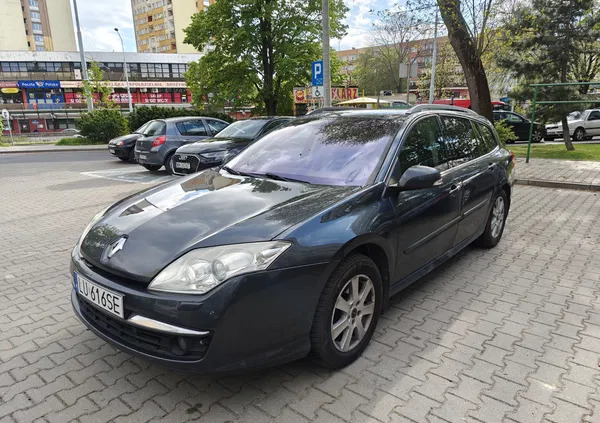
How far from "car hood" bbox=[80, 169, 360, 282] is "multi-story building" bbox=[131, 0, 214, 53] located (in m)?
82.6

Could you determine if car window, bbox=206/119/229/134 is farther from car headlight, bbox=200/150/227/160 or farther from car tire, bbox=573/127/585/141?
car tire, bbox=573/127/585/141

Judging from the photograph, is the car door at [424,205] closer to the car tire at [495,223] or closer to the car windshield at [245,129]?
the car tire at [495,223]

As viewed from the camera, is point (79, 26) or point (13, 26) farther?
point (13, 26)

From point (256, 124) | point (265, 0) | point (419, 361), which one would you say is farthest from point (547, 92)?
point (419, 361)

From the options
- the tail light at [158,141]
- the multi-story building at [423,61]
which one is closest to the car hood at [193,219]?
the tail light at [158,141]

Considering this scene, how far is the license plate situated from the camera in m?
2.26

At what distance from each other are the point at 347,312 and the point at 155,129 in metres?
10.8

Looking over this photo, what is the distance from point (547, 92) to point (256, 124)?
10.3 m

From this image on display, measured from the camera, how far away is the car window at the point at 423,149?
3.19m

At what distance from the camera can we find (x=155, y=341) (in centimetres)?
221

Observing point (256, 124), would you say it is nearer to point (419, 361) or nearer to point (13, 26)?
point (419, 361)

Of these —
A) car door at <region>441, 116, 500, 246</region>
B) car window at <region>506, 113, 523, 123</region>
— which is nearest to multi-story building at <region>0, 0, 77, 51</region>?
car window at <region>506, 113, 523, 123</region>

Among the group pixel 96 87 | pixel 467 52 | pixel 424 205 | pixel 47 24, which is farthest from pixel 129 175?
pixel 47 24

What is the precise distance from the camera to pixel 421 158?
3.43m
